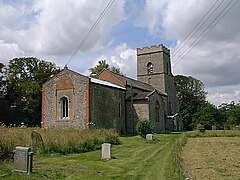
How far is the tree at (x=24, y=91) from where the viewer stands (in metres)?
54.1

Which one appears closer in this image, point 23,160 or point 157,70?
point 23,160

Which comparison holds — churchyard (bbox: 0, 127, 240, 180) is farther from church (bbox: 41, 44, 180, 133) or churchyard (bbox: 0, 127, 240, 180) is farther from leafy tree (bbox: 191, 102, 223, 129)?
leafy tree (bbox: 191, 102, 223, 129)

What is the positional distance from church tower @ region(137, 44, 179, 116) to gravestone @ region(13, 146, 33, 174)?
52.3 metres

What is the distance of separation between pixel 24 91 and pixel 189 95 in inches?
1810

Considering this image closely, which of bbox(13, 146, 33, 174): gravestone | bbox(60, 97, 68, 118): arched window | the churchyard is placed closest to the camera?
the churchyard

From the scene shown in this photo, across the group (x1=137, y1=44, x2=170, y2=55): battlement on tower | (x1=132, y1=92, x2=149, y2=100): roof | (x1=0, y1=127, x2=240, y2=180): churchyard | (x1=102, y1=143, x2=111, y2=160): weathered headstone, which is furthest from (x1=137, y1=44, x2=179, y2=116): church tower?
(x1=102, y1=143, x2=111, y2=160): weathered headstone

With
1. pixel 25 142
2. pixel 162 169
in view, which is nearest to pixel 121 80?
pixel 25 142

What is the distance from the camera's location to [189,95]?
276 feet

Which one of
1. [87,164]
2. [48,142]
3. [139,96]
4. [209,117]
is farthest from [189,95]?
[87,164]

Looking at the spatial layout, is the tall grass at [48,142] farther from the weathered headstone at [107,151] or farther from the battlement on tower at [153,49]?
the battlement on tower at [153,49]

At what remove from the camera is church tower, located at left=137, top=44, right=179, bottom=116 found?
212ft

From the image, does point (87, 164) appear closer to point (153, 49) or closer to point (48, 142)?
point (48, 142)

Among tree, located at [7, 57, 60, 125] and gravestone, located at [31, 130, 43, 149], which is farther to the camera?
tree, located at [7, 57, 60, 125]

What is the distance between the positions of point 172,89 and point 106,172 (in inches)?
2227
